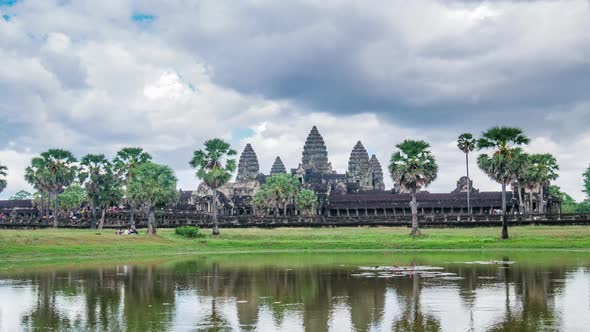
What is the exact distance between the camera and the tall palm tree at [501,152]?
229 ft

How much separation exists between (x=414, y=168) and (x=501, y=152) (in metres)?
Answer: 10.0

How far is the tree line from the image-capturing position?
71.2 m

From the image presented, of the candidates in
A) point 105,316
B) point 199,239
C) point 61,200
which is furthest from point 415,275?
point 61,200

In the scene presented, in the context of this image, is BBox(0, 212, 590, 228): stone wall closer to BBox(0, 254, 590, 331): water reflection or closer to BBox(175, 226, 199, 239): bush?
BBox(175, 226, 199, 239): bush

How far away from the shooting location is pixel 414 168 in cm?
7731

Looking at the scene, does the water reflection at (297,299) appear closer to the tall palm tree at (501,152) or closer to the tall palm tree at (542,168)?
the tall palm tree at (501,152)

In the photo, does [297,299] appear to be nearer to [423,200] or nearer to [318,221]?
[318,221]

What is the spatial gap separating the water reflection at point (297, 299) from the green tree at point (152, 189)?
35101 millimetres

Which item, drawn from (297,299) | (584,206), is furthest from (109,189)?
(584,206)

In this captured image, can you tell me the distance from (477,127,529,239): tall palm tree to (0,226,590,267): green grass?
529 centimetres

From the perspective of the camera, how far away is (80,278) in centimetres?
4009

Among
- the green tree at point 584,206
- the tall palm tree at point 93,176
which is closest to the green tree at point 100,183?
the tall palm tree at point 93,176

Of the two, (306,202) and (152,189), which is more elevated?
(152,189)

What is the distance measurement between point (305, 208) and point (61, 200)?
4765 centimetres
